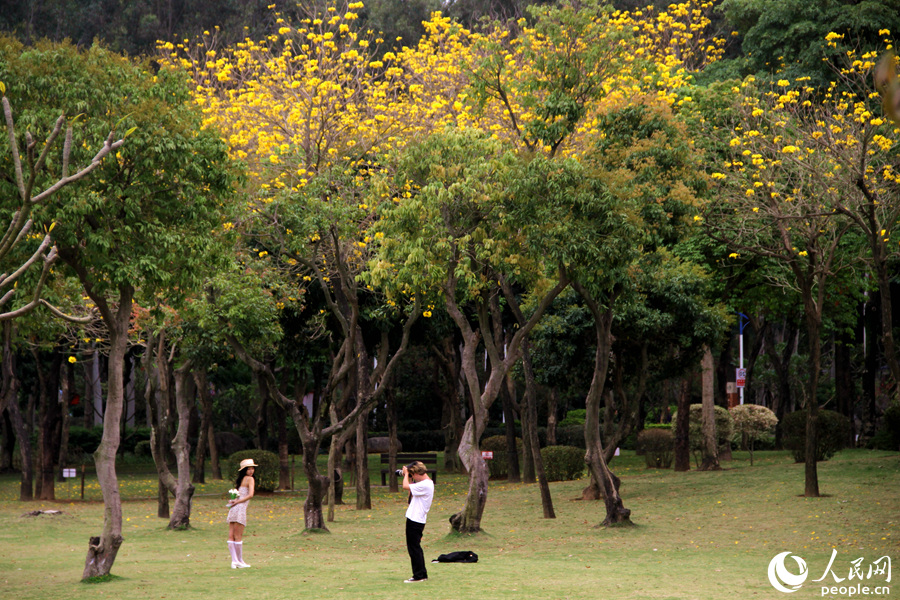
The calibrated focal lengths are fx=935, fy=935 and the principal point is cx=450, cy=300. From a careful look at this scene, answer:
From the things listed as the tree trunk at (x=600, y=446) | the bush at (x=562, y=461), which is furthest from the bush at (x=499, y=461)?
the tree trunk at (x=600, y=446)

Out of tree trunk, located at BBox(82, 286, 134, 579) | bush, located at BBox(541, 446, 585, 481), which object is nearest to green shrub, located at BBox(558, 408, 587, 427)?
bush, located at BBox(541, 446, 585, 481)

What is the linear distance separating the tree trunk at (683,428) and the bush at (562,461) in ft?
9.16

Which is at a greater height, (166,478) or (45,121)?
(45,121)

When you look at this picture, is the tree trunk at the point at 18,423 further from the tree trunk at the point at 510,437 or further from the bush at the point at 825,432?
the bush at the point at 825,432

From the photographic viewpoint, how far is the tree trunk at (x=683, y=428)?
2603cm

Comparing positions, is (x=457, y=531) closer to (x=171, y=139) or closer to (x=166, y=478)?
(x=166, y=478)

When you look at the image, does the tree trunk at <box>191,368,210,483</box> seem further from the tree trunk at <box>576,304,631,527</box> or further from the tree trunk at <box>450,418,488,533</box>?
the tree trunk at <box>576,304,631,527</box>

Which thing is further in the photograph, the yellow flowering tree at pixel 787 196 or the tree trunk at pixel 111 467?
the yellow flowering tree at pixel 787 196

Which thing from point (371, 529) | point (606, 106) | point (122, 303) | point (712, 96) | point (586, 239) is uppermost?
point (712, 96)

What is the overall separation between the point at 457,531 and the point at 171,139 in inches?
327

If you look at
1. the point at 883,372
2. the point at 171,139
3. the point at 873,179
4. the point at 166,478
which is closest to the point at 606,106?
the point at 873,179

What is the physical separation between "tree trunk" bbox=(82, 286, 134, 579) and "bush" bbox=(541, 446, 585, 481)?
55.3 feet

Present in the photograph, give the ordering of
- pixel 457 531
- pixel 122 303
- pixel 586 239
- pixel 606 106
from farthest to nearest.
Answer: pixel 606 106 < pixel 457 531 < pixel 586 239 < pixel 122 303

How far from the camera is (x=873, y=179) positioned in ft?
55.2
